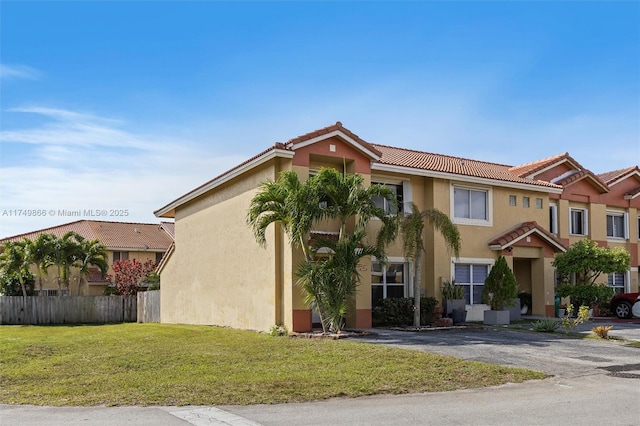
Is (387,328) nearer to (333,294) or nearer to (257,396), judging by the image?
(333,294)

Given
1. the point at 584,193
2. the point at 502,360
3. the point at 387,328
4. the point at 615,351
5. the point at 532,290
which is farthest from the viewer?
the point at 584,193

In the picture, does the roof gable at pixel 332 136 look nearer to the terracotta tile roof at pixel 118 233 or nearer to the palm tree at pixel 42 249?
the palm tree at pixel 42 249

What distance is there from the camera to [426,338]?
60.6ft

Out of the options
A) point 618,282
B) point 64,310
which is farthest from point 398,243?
point 64,310

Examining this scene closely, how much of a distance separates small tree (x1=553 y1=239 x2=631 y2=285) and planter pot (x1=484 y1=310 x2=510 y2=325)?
17.3ft

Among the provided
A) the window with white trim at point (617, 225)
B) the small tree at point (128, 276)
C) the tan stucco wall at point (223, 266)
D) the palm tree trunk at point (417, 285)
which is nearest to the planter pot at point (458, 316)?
the palm tree trunk at point (417, 285)

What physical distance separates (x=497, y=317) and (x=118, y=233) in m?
32.7

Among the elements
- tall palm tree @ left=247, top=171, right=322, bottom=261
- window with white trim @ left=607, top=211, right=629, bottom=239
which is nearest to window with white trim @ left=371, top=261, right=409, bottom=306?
tall palm tree @ left=247, top=171, right=322, bottom=261

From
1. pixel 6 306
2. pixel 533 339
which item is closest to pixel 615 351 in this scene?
pixel 533 339

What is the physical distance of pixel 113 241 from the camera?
150 feet

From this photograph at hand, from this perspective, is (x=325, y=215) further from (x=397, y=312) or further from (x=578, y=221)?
(x=578, y=221)

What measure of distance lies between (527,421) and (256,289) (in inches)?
538

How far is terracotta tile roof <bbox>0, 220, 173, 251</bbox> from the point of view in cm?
4591

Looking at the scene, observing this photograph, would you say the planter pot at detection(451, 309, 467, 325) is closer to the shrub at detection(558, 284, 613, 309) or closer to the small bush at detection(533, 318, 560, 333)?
the small bush at detection(533, 318, 560, 333)
